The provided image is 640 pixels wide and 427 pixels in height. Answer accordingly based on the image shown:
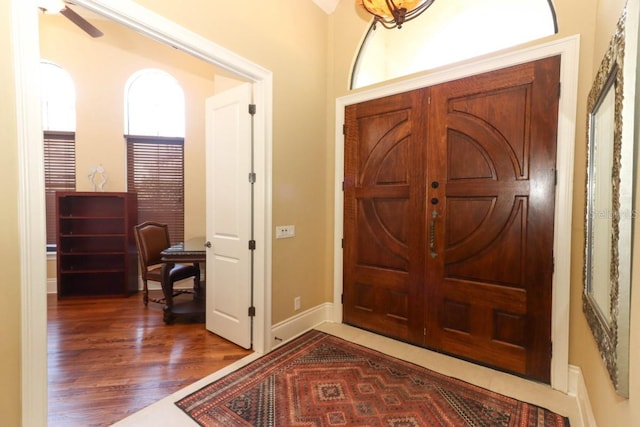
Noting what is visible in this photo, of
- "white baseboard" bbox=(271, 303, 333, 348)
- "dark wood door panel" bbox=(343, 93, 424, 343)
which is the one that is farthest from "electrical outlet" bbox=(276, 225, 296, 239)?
"white baseboard" bbox=(271, 303, 333, 348)

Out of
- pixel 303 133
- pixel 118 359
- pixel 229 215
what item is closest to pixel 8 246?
pixel 229 215

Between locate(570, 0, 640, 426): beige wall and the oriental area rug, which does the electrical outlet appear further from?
locate(570, 0, 640, 426): beige wall

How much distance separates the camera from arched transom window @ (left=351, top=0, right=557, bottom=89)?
2145 mm

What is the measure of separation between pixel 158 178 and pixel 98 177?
774mm

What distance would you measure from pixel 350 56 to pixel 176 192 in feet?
10.8

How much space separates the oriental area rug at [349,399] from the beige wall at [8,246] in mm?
854

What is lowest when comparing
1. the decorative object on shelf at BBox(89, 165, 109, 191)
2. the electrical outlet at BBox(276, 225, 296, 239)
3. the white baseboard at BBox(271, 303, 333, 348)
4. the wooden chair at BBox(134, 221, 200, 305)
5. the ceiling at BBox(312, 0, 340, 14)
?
the white baseboard at BBox(271, 303, 333, 348)

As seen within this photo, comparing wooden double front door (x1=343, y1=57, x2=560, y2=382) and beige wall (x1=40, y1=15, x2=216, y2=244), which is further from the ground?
beige wall (x1=40, y1=15, x2=216, y2=244)

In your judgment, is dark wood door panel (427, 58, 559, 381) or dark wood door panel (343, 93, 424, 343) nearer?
dark wood door panel (427, 58, 559, 381)

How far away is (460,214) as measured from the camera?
2324 millimetres

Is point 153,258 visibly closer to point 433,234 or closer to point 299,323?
point 299,323

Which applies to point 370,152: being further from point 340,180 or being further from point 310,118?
point 310,118

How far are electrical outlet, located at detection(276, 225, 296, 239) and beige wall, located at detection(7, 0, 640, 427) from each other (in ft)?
0.16

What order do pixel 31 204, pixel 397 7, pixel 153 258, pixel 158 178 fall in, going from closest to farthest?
pixel 31 204 → pixel 397 7 → pixel 153 258 → pixel 158 178
